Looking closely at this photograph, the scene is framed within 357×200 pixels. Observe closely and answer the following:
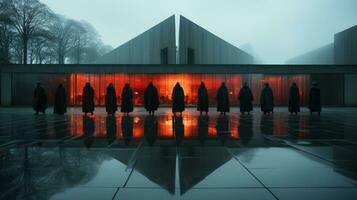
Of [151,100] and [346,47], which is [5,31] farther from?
[346,47]

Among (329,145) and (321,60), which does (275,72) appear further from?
(321,60)

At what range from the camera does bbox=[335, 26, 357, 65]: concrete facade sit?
43.1m

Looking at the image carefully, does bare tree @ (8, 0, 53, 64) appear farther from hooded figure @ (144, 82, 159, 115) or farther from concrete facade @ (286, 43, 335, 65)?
concrete facade @ (286, 43, 335, 65)

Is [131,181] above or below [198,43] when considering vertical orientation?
below

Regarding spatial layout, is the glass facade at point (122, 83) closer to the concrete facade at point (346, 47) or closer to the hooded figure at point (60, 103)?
the hooded figure at point (60, 103)

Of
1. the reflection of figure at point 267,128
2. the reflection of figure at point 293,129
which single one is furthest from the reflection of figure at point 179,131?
the reflection of figure at point 293,129

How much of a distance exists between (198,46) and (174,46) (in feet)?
12.8

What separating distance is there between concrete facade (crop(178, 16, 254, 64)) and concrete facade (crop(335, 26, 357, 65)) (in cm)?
1858

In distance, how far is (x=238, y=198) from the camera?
2930mm

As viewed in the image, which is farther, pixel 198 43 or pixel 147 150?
pixel 198 43

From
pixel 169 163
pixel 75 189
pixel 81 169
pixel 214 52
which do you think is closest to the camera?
pixel 75 189

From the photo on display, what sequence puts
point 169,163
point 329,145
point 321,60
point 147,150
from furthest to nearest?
point 321,60, point 329,145, point 147,150, point 169,163

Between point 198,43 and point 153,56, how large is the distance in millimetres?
5280

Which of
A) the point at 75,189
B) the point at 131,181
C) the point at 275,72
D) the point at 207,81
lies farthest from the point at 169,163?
the point at 275,72
